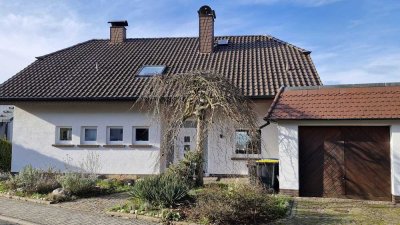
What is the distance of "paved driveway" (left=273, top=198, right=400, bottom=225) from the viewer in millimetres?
8953

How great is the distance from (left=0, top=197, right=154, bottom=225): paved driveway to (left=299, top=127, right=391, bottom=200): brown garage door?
5916 millimetres

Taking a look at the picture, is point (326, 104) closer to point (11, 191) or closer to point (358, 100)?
point (358, 100)

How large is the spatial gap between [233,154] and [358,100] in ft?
18.7

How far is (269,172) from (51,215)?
6.54 metres

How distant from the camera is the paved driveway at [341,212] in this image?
8953 millimetres

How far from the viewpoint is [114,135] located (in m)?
17.2

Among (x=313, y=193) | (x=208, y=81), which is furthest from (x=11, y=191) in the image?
(x=313, y=193)

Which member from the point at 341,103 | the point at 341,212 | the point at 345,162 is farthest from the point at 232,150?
the point at 341,212

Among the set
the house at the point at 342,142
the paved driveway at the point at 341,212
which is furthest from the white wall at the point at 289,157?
the paved driveway at the point at 341,212

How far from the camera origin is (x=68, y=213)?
975 cm

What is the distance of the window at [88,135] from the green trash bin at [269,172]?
7685 mm

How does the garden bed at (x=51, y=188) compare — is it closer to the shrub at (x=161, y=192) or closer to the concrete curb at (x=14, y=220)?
the concrete curb at (x=14, y=220)

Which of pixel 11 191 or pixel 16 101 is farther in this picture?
pixel 16 101

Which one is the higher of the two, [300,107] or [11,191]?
[300,107]
